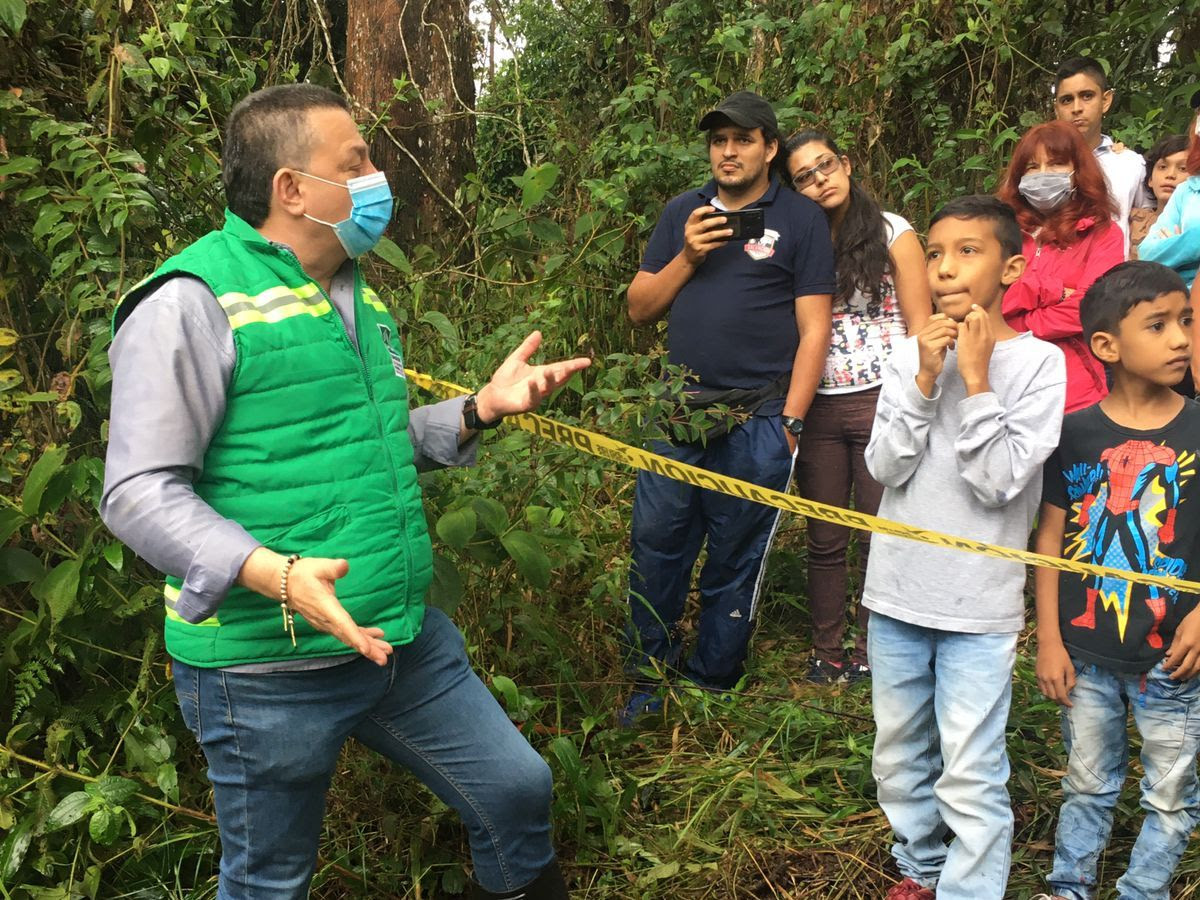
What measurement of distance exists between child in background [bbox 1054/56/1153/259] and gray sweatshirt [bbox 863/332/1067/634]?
2267 mm

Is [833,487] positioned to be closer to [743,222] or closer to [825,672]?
[825,672]

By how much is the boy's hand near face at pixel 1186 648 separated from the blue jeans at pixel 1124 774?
0.04 meters

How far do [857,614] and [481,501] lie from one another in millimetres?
1962

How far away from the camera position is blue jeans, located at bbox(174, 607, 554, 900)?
1.85 meters

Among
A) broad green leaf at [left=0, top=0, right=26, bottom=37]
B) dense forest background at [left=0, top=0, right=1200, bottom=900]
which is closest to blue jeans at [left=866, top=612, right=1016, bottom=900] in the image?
dense forest background at [left=0, top=0, right=1200, bottom=900]

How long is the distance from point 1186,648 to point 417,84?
3.83 meters

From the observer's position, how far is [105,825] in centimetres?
235

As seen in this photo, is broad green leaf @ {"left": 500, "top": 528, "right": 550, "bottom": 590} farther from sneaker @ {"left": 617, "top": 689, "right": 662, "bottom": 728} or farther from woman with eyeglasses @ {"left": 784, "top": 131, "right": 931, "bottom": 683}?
woman with eyeglasses @ {"left": 784, "top": 131, "right": 931, "bottom": 683}

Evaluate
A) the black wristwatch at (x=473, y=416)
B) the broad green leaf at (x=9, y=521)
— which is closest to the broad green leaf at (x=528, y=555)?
the black wristwatch at (x=473, y=416)

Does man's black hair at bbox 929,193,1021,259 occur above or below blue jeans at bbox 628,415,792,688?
above

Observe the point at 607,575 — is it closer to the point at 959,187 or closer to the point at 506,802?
the point at 506,802

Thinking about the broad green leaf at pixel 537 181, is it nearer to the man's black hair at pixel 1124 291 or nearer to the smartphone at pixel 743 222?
the smartphone at pixel 743 222

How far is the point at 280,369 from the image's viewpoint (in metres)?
1.81

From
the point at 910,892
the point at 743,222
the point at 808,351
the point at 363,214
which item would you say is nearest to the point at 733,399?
the point at 808,351
